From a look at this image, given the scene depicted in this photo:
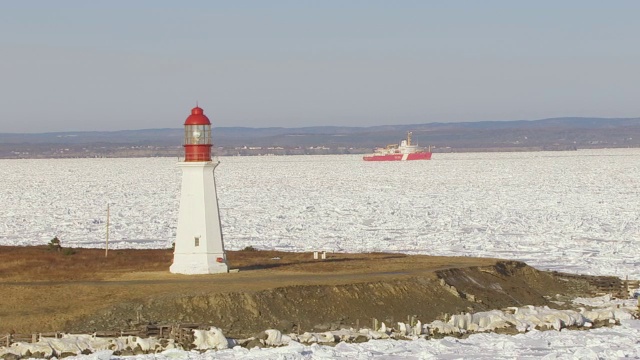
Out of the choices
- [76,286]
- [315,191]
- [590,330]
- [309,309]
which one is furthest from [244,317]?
[315,191]

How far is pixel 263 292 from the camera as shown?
78.3 ft

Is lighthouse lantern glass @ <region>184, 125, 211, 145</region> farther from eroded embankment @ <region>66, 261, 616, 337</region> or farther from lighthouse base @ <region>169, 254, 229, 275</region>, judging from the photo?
eroded embankment @ <region>66, 261, 616, 337</region>

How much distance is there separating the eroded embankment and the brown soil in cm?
2

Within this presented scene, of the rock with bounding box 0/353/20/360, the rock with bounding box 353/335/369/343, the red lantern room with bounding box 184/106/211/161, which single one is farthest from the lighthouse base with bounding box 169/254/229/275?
the rock with bounding box 0/353/20/360

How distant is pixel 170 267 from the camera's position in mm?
27625

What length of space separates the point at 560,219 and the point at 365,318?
2639 centimetres

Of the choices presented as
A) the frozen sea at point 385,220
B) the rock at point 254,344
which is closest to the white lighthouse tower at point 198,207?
the rock at point 254,344

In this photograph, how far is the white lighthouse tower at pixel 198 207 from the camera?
26.5 metres

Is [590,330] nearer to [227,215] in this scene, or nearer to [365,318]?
[365,318]

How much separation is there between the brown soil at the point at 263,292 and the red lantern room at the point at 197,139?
2704mm

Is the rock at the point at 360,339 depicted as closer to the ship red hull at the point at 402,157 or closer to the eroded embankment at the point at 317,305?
the eroded embankment at the point at 317,305

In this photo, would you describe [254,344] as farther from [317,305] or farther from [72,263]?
[72,263]

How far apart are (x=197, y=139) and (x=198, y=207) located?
5.02 feet

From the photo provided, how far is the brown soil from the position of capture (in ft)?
74.5
